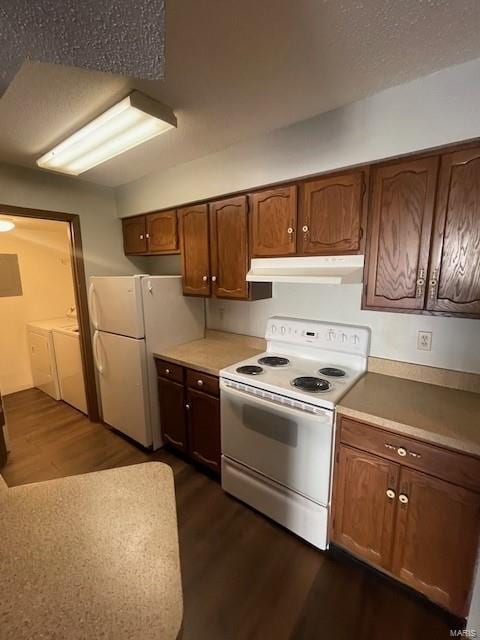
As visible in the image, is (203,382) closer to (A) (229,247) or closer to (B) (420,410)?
(A) (229,247)

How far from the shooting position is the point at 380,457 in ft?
4.47

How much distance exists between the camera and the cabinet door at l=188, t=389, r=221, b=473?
205 centimetres

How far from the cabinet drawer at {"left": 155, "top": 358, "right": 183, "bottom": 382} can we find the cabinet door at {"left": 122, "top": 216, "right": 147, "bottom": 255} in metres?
1.17

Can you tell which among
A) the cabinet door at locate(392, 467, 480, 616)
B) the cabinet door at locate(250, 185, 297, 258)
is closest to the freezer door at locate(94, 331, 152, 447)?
the cabinet door at locate(250, 185, 297, 258)

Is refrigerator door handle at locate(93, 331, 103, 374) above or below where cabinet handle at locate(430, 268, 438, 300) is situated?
below

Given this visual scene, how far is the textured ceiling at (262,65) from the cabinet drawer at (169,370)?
5.24 feet

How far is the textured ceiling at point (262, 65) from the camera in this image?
0.96 metres

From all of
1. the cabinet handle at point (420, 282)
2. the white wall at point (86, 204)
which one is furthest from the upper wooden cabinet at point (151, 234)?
the cabinet handle at point (420, 282)

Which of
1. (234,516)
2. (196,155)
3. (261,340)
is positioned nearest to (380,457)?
(234,516)

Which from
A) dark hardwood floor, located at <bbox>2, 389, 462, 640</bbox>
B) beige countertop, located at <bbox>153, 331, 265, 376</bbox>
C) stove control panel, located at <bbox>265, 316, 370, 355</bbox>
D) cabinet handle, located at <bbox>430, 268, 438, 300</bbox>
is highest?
cabinet handle, located at <bbox>430, 268, 438, 300</bbox>

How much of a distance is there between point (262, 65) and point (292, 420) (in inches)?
65.4

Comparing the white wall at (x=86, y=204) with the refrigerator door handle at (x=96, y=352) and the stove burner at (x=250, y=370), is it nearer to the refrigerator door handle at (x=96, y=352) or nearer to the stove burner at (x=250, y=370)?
the refrigerator door handle at (x=96, y=352)

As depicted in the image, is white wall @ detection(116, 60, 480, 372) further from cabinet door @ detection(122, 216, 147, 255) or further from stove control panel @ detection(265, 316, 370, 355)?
cabinet door @ detection(122, 216, 147, 255)

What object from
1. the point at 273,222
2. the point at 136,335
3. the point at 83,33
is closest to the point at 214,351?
the point at 136,335
